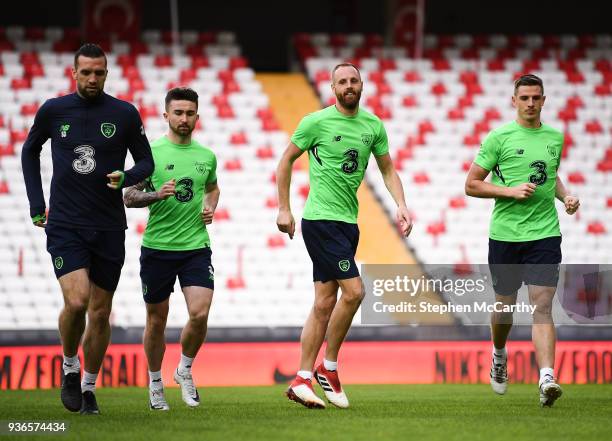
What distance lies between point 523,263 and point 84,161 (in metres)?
3.32

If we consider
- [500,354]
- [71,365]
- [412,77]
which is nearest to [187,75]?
[412,77]

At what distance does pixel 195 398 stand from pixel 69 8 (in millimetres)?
16425

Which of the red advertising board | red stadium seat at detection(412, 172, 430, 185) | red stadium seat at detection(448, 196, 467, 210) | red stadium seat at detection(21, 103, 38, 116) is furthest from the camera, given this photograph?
red stadium seat at detection(21, 103, 38, 116)

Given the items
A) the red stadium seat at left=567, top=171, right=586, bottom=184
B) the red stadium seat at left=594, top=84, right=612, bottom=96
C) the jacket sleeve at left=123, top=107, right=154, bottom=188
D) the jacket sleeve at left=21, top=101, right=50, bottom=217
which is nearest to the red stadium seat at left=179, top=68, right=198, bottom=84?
the red stadium seat at left=567, top=171, right=586, bottom=184

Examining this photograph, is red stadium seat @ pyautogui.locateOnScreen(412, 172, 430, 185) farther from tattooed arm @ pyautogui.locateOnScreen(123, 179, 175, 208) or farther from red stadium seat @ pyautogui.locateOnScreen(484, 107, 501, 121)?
tattooed arm @ pyautogui.locateOnScreen(123, 179, 175, 208)

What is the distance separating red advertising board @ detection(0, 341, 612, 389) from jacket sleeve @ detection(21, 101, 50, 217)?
459 centimetres

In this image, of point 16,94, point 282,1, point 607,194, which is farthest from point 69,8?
point 607,194

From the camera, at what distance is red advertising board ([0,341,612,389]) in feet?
41.0

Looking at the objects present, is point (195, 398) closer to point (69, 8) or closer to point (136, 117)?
point (136, 117)

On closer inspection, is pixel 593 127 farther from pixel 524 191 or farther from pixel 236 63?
pixel 524 191

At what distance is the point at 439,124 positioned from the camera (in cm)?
1927

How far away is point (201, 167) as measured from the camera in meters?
8.79

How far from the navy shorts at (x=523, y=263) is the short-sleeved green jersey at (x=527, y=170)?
59 millimetres

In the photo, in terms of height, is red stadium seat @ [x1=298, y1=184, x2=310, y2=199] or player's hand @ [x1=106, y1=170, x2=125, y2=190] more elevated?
player's hand @ [x1=106, y1=170, x2=125, y2=190]
